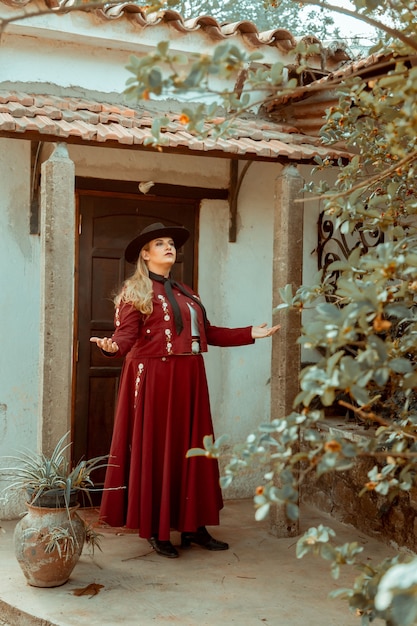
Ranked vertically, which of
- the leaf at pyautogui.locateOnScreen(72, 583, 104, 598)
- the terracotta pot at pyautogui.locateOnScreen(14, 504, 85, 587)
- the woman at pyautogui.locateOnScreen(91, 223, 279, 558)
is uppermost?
the woman at pyautogui.locateOnScreen(91, 223, 279, 558)

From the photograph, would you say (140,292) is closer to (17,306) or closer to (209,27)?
(17,306)

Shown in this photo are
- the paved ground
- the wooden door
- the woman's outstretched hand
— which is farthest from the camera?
the wooden door

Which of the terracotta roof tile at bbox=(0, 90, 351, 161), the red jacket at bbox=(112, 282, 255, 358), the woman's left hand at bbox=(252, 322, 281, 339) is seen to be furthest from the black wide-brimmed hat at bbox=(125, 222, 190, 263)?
the woman's left hand at bbox=(252, 322, 281, 339)

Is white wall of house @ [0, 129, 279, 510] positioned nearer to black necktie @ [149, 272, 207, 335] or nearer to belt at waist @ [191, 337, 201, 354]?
black necktie @ [149, 272, 207, 335]

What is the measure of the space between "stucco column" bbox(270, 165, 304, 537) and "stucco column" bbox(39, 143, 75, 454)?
58.6 inches

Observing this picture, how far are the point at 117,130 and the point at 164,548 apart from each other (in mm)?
2669

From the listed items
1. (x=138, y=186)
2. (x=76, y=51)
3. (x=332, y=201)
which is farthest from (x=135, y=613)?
(x=76, y=51)

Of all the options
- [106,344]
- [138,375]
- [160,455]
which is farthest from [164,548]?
[106,344]

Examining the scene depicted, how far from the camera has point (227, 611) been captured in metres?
4.42

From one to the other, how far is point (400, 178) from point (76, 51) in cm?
342

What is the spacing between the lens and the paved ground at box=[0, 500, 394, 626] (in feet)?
14.2

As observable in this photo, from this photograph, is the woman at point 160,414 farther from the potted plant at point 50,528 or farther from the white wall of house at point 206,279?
the white wall of house at point 206,279

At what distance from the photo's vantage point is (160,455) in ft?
17.6

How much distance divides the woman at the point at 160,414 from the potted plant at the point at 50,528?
61 cm
